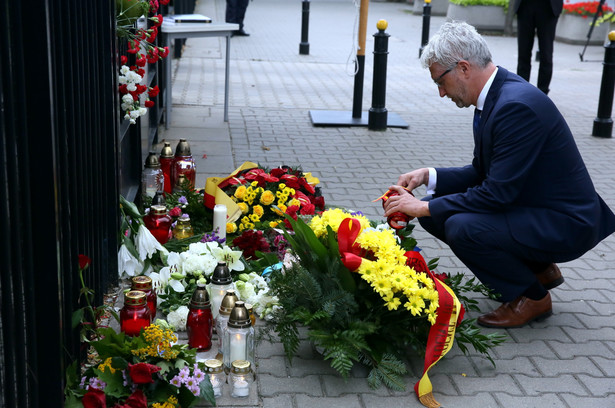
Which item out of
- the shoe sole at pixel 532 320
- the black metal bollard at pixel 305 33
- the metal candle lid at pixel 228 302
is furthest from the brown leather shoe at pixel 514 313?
the black metal bollard at pixel 305 33

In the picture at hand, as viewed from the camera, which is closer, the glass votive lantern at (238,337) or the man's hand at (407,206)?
the glass votive lantern at (238,337)

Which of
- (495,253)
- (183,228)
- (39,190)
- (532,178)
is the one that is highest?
(39,190)

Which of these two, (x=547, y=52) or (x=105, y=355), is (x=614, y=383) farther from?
(x=547, y=52)

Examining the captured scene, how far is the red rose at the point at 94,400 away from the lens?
9.02 ft

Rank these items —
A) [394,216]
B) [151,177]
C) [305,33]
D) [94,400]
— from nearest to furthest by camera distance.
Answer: [94,400]
[394,216]
[151,177]
[305,33]

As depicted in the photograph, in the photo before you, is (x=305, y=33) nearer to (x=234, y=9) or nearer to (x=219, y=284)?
(x=234, y=9)

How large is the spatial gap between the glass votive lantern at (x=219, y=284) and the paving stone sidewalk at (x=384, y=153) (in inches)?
11.9

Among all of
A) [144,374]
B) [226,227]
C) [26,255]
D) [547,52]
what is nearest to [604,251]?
[226,227]

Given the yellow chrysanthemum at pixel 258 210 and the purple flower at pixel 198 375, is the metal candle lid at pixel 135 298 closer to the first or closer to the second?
the purple flower at pixel 198 375

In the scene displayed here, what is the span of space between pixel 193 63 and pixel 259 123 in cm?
478

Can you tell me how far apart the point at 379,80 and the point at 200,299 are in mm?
5357

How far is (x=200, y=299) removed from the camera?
3.46 meters

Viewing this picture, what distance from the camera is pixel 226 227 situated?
472cm

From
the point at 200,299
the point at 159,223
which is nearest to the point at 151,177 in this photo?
the point at 159,223
